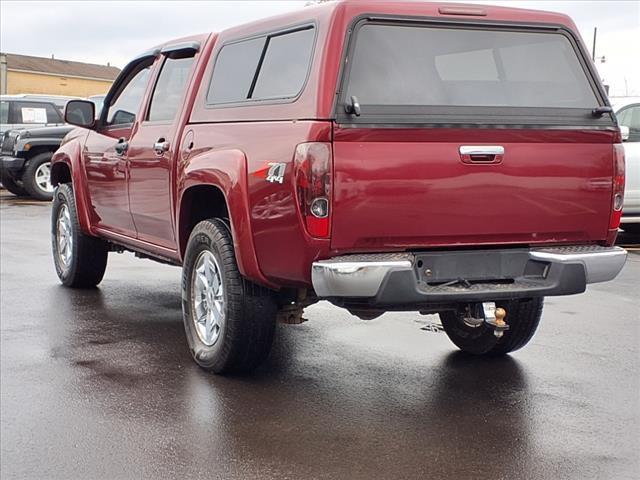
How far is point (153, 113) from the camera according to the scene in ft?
21.1

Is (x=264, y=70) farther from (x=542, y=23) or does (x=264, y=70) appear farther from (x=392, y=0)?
(x=542, y=23)

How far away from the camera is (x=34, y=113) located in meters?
18.4

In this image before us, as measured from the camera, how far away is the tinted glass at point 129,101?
6.81 metres

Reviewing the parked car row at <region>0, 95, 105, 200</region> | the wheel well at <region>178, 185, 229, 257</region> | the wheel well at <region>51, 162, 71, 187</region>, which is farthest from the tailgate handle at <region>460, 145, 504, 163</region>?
the parked car row at <region>0, 95, 105, 200</region>

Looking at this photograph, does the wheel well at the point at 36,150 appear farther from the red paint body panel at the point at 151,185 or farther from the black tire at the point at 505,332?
the black tire at the point at 505,332

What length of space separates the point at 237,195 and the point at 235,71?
100 cm

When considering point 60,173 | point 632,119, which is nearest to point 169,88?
point 60,173

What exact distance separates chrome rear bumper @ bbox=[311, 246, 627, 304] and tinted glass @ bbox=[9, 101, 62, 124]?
→ 1512cm

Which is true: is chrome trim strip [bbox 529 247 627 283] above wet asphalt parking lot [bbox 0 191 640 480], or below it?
above

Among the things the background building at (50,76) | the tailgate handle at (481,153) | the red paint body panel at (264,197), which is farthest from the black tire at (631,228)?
the background building at (50,76)

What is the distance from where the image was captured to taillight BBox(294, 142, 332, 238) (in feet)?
14.3

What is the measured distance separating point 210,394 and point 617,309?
13.2ft

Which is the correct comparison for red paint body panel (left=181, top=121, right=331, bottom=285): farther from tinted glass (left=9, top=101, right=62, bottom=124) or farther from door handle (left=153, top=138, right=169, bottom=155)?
tinted glass (left=9, top=101, right=62, bottom=124)

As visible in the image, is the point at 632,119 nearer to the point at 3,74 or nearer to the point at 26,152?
the point at 26,152
